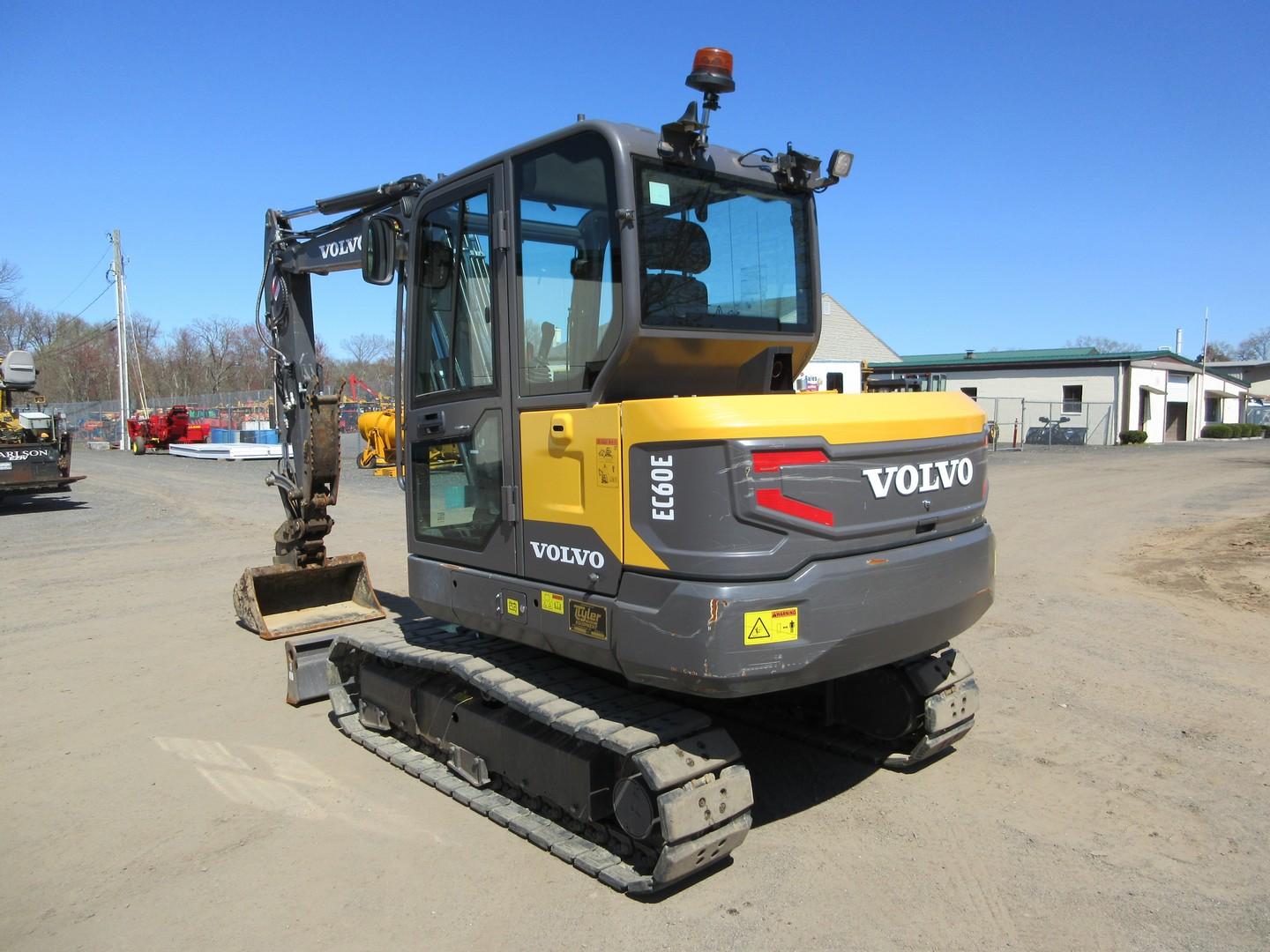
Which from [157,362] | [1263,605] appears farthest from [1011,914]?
[157,362]

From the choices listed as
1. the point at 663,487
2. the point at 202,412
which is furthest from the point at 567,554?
the point at 202,412

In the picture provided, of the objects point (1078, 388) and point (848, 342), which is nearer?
point (1078, 388)

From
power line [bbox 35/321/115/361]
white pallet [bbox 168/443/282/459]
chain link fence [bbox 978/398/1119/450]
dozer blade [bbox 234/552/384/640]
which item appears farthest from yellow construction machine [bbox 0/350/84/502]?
power line [bbox 35/321/115/361]

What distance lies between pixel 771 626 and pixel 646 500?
65 cm

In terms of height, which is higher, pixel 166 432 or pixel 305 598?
pixel 166 432

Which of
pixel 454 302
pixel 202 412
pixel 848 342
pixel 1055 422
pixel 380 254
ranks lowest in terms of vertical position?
pixel 1055 422

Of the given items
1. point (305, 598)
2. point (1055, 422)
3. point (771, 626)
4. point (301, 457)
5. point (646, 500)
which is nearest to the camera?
point (771, 626)

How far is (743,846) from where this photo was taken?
403 centimetres

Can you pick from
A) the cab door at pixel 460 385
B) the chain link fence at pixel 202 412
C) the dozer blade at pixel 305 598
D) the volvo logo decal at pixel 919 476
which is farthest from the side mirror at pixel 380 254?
the chain link fence at pixel 202 412

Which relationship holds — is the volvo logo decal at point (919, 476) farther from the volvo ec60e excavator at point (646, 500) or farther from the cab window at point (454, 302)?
the cab window at point (454, 302)

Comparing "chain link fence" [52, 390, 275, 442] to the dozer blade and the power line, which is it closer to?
the power line

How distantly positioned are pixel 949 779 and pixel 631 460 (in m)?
2.57

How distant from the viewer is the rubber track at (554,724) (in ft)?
11.6

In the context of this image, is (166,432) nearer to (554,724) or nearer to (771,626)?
(554,724)
